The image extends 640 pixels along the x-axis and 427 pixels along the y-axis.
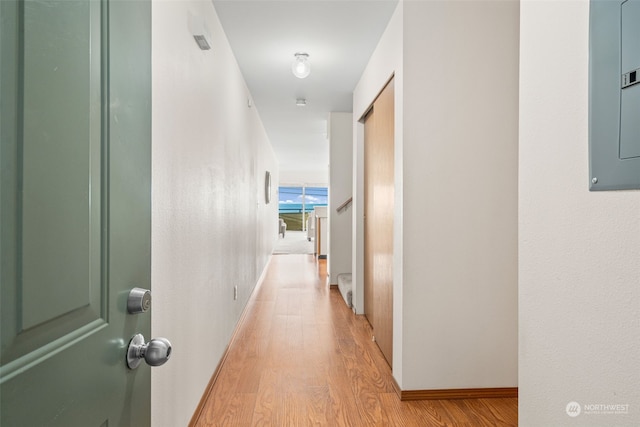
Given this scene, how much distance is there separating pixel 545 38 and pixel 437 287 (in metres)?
1.53

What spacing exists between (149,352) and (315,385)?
5.83ft

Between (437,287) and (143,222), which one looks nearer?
(143,222)

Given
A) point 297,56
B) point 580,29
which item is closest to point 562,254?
point 580,29

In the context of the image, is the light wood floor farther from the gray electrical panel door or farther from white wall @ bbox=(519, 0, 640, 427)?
the gray electrical panel door

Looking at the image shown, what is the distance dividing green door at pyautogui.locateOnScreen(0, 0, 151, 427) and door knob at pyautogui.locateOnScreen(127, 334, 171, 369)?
20 mm

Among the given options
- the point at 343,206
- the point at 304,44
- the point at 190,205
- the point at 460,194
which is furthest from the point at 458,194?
the point at 343,206

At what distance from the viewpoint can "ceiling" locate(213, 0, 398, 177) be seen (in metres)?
2.41

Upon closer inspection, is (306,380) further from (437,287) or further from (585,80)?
(585,80)

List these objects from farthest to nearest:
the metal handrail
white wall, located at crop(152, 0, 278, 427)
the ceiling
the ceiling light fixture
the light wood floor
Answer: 1. the metal handrail
2. the ceiling light fixture
3. the ceiling
4. the light wood floor
5. white wall, located at crop(152, 0, 278, 427)

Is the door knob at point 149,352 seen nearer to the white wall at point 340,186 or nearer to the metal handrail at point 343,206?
the metal handrail at point 343,206

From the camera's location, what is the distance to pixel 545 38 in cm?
90

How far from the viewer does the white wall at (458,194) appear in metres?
2.15

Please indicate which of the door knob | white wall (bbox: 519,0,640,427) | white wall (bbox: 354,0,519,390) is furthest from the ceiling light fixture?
the door knob

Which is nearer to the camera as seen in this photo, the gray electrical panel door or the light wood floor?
the gray electrical panel door
